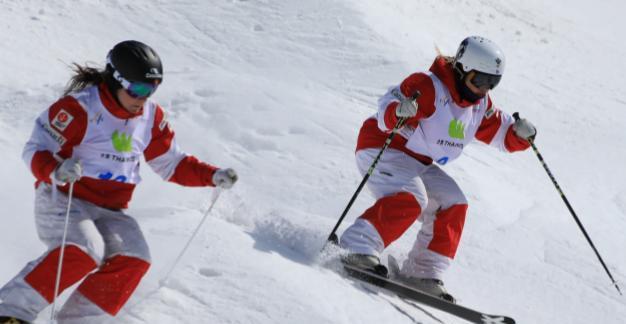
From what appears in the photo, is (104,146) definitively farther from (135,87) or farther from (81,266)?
(81,266)

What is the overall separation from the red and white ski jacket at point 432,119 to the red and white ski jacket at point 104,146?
1.95 meters

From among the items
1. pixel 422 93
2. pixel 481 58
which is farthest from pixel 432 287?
pixel 481 58

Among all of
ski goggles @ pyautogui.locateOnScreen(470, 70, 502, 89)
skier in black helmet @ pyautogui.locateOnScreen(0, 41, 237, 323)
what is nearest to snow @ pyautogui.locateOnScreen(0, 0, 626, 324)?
skier in black helmet @ pyautogui.locateOnScreen(0, 41, 237, 323)

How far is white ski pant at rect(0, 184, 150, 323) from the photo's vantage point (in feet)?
12.4

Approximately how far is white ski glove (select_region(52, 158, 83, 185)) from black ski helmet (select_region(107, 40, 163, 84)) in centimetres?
55

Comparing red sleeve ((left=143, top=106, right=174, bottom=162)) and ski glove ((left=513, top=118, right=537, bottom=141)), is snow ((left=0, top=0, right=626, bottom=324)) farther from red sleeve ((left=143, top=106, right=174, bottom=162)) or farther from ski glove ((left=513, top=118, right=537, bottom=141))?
ski glove ((left=513, top=118, right=537, bottom=141))

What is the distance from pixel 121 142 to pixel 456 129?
2.86m

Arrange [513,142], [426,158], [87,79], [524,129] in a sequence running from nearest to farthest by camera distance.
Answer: [87,79]
[426,158]
[524,129]
[513,142]

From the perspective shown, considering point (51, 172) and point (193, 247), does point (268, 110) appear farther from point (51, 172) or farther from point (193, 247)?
point (51, 172)

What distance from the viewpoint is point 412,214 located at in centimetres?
580

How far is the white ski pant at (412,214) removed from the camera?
571cm

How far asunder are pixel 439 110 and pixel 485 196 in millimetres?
2270

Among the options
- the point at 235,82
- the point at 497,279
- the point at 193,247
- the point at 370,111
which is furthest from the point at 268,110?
the point at 193,247

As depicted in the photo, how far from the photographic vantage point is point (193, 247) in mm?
4898
